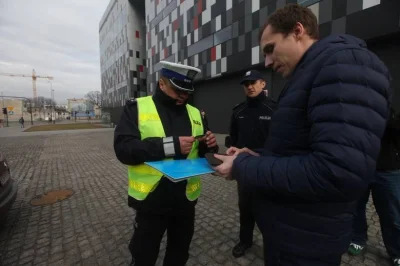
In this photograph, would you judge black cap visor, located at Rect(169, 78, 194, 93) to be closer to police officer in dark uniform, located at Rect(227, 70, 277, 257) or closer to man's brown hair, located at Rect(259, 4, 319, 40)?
man's brown hair, located at Rect(259, 4, 319, 40)

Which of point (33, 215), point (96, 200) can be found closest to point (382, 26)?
point (96, 200)

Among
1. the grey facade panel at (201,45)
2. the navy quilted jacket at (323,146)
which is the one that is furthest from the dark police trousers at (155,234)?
the grey facade panel at (201,45)

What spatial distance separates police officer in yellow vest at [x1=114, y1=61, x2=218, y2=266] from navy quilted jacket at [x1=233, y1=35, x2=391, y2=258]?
2.43 feet

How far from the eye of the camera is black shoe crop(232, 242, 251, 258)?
2598mm

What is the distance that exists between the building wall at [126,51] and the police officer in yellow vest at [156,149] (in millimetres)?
31437

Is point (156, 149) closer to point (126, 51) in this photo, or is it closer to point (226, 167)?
point (226, 167)

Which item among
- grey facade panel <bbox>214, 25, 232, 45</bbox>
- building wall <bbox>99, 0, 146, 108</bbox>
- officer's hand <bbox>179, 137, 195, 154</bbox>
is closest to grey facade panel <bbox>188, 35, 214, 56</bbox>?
grey facade panel <bbox>214, 25, 232, 45</bbox>

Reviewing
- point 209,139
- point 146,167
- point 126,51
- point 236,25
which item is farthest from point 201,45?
point 126,51

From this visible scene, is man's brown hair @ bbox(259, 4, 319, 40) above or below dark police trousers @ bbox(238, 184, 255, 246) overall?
above

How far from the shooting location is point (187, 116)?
195 cm

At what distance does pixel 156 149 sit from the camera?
158 cm

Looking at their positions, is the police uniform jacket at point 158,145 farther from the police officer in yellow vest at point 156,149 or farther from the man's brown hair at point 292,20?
the man's brown hair at point 292,20

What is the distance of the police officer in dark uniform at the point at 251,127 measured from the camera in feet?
8.63

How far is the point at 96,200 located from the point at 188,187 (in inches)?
132
